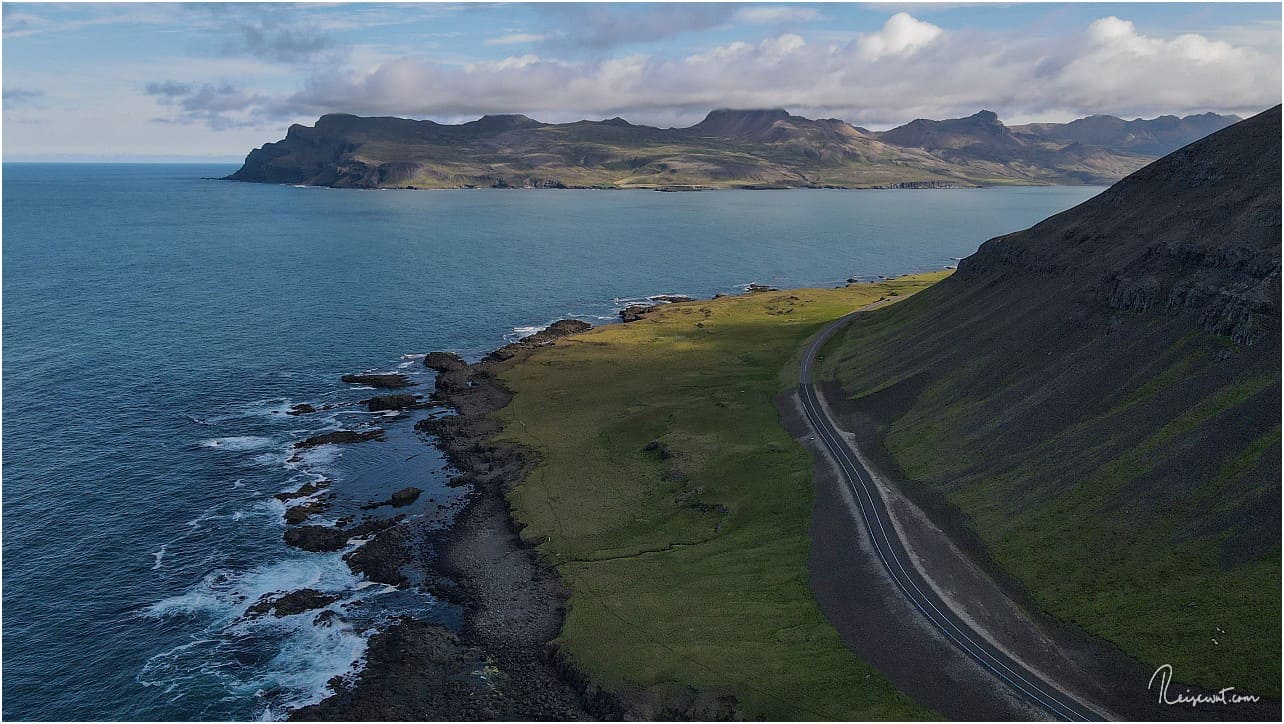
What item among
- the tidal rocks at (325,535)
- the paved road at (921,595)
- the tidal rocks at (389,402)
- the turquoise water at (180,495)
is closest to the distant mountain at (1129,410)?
the paved road at (921,595)

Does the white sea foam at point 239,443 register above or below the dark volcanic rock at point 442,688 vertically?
above

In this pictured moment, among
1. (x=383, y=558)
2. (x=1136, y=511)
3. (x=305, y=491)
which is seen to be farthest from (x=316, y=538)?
(x=1136, y=511)

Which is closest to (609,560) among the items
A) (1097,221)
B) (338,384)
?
(338,384)

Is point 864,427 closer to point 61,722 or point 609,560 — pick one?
point 609,560

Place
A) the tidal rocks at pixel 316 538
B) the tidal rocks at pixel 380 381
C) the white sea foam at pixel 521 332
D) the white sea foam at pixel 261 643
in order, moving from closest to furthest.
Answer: the white sea foam at pixel 261 643
the tidal rocks at pixel 316 538
the tidal rocks at pixel 380 381
the white sea foam at pixel 521 332

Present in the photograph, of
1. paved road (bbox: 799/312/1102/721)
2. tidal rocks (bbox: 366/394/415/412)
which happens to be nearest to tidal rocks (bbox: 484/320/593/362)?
tidal rocks (bbox: 366/394/415/412)

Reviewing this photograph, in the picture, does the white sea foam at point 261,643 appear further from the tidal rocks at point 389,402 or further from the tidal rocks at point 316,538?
the tidal rocks at point 389,402

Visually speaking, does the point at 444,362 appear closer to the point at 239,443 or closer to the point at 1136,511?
the point at 239,443
